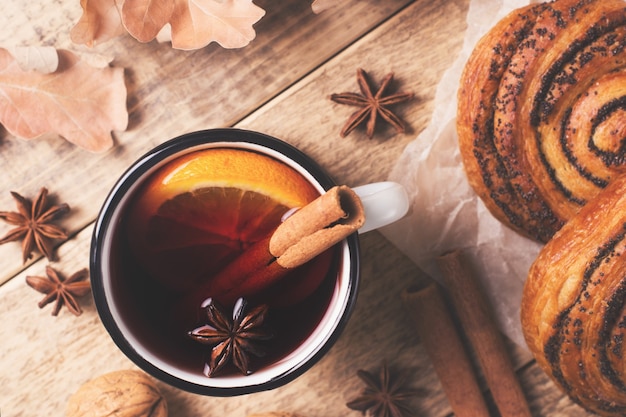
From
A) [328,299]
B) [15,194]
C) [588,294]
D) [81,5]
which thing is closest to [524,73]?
[588,294]

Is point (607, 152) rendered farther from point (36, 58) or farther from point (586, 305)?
point (36, 58)

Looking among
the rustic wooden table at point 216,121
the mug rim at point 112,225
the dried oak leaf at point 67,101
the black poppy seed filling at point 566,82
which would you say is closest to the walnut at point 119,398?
the rustic wooden table at point 216,121

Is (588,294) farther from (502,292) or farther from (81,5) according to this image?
(81,5)

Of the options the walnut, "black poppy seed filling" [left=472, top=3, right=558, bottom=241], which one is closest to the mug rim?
the walnut

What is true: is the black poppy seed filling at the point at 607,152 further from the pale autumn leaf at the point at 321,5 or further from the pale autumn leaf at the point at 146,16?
the pale autumn leaf at the point at 146,16

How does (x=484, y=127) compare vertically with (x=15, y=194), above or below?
above
